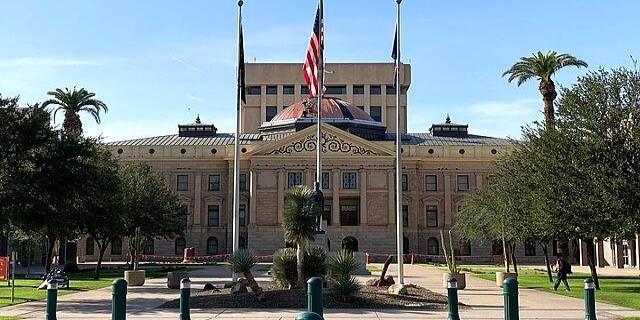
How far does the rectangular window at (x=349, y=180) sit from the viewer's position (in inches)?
3250

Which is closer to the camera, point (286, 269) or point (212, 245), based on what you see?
point (286, 269)

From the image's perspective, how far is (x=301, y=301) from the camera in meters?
22.3

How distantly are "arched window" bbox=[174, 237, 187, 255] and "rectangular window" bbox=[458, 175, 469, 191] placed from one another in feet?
106

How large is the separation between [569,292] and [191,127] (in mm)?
71533

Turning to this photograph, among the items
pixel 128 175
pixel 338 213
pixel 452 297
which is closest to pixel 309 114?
pixel 338 213

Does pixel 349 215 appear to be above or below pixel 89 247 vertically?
above

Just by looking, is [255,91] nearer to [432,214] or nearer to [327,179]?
[327,179]

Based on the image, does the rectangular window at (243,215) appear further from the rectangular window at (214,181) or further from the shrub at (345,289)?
the shrub at (345,289)

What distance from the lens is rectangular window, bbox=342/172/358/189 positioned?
3250 inches

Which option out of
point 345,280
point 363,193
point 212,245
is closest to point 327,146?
point 363,193

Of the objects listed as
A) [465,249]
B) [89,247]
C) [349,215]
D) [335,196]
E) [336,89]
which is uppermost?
[336,89]

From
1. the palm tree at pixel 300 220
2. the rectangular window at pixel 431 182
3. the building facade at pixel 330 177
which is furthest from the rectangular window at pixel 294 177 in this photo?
the palm tree at pixel 300 220

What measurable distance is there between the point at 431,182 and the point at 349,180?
35.0ft

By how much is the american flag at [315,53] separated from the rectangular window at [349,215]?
54.2 m
